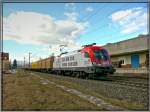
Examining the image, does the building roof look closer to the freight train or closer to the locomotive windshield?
the locomotive windshield

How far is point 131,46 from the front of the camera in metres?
42.7

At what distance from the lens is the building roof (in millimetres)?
39000

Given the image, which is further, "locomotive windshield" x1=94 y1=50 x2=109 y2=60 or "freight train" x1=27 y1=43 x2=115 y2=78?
"locomotive windshield" x1=94 y1=50 x2=109 y2=60

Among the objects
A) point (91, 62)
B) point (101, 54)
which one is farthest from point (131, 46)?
point (91, 62)

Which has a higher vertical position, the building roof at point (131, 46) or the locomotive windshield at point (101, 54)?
the building roof at point (131, 46)

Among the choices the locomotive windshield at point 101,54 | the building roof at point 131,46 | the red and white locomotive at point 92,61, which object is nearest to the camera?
the red and white locomotive at point 92,61

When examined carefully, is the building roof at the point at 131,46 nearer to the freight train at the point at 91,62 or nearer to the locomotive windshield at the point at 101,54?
the locomotive windshield at the point at 101,54

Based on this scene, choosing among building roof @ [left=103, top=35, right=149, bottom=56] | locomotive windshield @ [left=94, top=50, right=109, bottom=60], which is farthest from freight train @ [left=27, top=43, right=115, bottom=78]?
building roof @ [left=103, top=35, right=149, bottom=56]

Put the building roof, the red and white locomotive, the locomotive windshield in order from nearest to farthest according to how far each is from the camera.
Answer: the red and white locomotive → the locomotive windshield → the building roof

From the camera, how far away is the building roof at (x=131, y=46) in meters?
39.0

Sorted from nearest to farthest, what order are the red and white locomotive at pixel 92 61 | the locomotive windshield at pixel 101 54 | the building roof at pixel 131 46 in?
the red and white locomotive at pixel 92 61 → the locomotive windshield at pixel 101 54 → the building roof at pixel 131 46

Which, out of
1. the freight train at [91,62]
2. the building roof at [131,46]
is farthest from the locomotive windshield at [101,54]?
the building roof at [131,46]

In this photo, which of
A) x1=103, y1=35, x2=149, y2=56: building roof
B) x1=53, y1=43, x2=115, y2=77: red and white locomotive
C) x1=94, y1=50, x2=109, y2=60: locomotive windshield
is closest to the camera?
x1=53, y1=43, x2=115, y2=77: red and white locomotive

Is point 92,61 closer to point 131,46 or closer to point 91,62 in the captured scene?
point 91,62
